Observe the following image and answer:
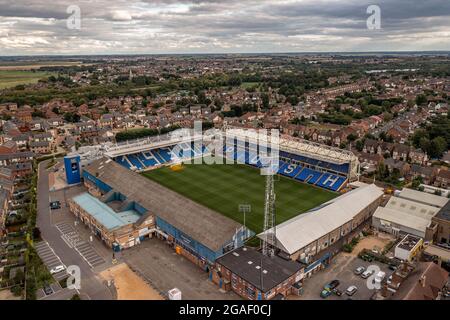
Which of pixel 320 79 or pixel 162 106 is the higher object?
pixel 320 79

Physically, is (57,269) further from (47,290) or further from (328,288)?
(328,288)

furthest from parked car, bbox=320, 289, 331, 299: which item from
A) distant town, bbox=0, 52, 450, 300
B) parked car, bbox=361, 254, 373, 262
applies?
parked car, bbox=361, 254, 373, 262

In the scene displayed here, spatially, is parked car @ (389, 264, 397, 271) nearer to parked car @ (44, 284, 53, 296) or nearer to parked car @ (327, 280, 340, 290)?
parked car @ (327, 280, 340, 290)

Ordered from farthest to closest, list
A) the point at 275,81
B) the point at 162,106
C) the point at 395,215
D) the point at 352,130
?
the point at 275,81 → the point at 162,106 → the point at 352,130 → the point at 395,215

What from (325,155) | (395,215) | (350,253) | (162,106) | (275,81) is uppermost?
(275,81)

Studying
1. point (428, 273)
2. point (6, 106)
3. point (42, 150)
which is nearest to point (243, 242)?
point (428, 273)

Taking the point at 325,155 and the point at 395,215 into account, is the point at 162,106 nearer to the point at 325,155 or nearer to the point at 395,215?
the point at 325,155
